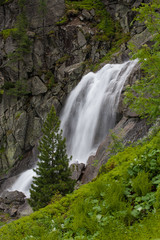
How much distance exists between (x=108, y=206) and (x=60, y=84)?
1314 inches

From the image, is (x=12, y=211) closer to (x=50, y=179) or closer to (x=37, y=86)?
(x=50, y=179)

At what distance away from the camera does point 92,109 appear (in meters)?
24.9

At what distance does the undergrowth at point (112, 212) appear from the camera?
267 centimetres

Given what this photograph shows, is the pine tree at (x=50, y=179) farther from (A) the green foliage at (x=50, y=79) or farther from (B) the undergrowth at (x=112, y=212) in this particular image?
(A) the green foliage at (x=50, y=79)

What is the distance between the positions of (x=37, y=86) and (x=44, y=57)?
7292 mm

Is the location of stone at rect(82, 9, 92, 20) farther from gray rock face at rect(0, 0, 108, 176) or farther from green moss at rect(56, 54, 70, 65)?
green moss at rect(56, 54, 70, 65)

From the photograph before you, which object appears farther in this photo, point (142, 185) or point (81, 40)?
point (81, 40)

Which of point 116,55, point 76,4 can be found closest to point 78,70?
point 116,55

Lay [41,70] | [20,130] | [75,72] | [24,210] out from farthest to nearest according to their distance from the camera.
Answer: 1. [41,70]
2. [20,130]
3. [75,72]
4. [24,210]

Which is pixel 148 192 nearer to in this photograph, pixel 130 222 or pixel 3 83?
pixel 130 222

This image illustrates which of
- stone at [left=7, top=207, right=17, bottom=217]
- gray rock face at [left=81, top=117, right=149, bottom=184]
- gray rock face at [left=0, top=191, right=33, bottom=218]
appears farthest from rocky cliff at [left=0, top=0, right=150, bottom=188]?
gray rock face at [left=81, top=117, right=149, bottom=184]

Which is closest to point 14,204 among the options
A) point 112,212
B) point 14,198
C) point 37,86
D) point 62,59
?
point 14,198

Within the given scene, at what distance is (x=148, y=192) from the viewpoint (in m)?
3.42

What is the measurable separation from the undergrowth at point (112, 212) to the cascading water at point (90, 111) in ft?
56.0
